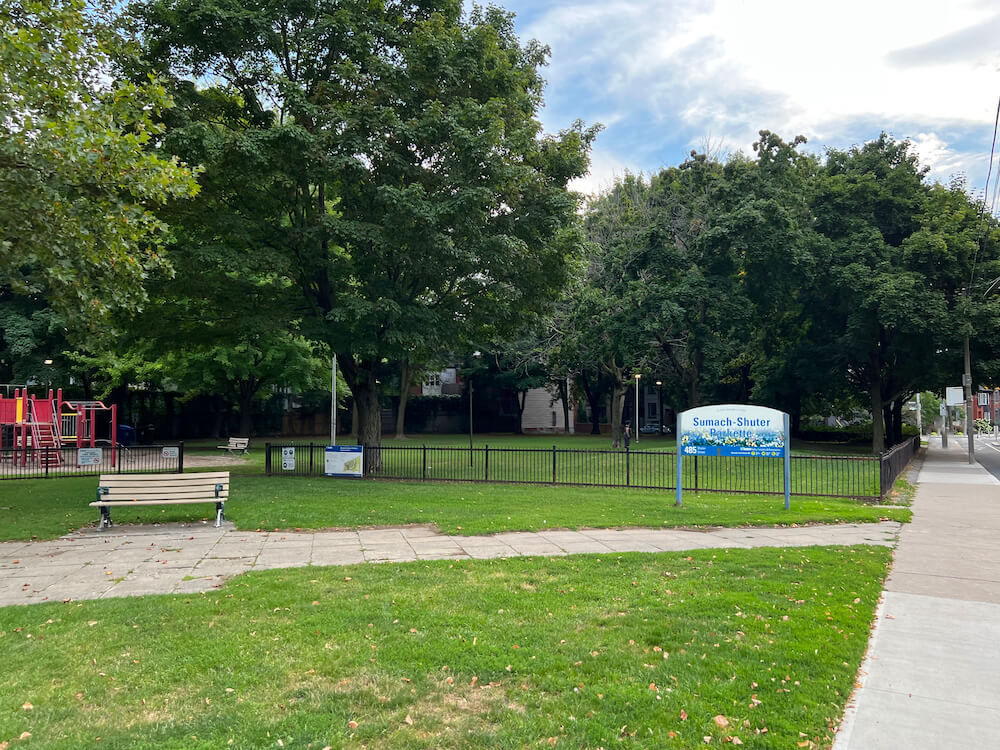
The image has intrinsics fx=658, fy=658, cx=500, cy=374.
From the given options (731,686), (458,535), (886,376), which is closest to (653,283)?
(886,376)

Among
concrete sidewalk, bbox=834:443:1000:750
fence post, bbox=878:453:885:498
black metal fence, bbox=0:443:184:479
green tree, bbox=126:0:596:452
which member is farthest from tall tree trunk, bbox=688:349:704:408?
concrete sidewalk, bbox=834:443:1000:750

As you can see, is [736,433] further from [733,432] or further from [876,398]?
[876,398]

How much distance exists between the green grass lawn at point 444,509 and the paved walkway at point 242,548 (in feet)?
1.95

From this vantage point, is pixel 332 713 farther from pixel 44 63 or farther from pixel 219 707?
pixel 44 63

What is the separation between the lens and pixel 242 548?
860cm

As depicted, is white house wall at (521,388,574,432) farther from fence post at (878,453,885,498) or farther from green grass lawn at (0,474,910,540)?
fence post at (878,453,885,498)

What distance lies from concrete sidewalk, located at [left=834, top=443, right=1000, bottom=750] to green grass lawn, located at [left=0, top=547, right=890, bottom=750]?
0.19 m

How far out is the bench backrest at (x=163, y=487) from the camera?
10195mm

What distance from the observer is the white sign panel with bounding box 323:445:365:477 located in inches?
701

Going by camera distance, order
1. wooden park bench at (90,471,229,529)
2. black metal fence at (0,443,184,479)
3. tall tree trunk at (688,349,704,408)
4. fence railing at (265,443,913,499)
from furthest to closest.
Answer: tall tree trunk at (688,349,704,408) → black metal fence at (0,443,184,479) → fence railing at (265,443,913,499) → wooden park bench at (90,471,229,529)

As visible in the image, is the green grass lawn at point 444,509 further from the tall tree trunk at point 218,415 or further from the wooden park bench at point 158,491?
the tall tree trunk at point 218,415

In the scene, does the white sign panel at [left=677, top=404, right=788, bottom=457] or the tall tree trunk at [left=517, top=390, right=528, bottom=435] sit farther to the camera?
the tall tree trunk at [left=517, top=390, right=528, bottom=435]

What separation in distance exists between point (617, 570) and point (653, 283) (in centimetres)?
2813

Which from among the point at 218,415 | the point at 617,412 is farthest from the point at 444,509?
the point at 218,415
